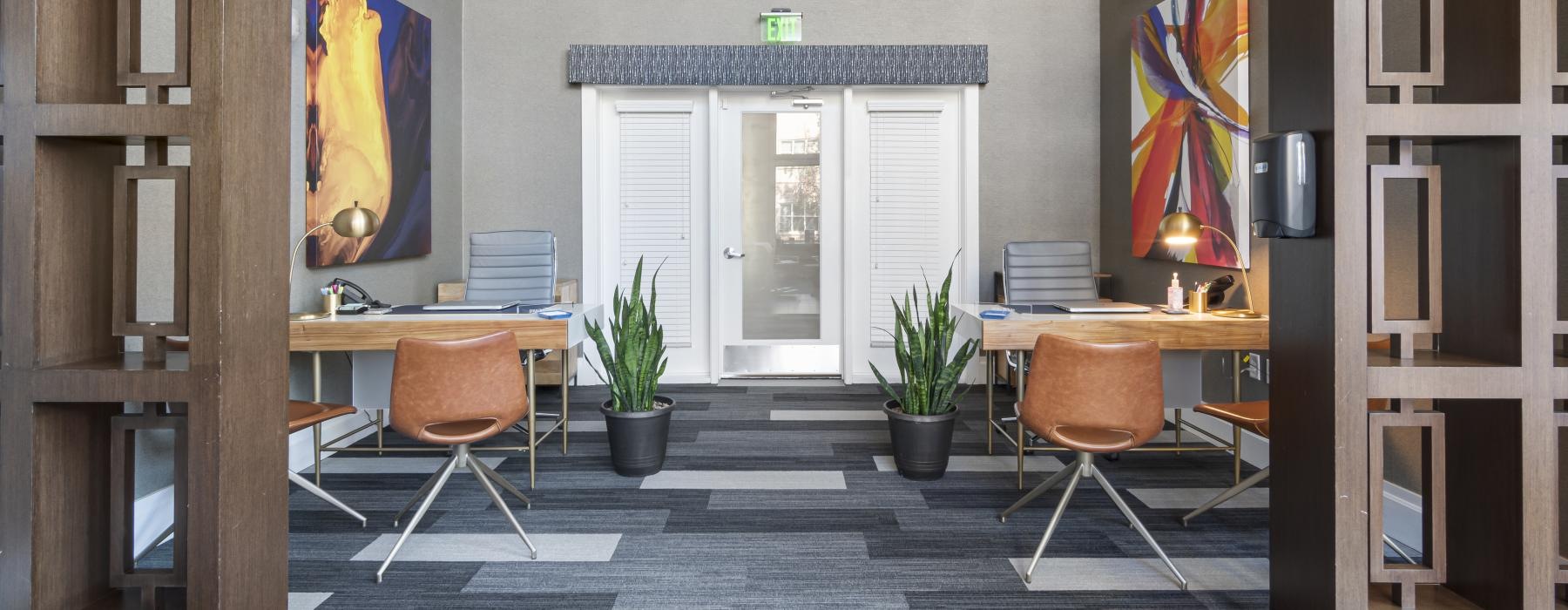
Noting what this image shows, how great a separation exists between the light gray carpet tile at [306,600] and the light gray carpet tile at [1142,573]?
6.56 ft

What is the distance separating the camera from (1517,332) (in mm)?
1385

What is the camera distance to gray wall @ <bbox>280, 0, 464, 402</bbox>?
386 cm

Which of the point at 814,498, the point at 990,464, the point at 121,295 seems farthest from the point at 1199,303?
the point at 121,295

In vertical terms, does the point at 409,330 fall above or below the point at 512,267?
below

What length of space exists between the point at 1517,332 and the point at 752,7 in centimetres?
515

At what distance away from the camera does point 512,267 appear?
171 inches

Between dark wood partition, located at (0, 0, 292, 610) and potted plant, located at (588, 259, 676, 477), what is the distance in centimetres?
199

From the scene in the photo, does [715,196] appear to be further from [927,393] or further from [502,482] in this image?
[502,482]

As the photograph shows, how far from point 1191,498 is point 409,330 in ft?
10.0

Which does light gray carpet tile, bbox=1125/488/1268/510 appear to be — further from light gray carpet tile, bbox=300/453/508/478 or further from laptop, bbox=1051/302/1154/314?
light gray carpet tile, bbox=300/453/508/478

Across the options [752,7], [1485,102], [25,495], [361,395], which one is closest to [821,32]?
[752,7]

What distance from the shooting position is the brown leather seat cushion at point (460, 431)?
2.73 meters

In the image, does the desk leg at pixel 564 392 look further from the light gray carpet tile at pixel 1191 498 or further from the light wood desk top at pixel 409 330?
the light gray carpet tile at pixel 1191 498

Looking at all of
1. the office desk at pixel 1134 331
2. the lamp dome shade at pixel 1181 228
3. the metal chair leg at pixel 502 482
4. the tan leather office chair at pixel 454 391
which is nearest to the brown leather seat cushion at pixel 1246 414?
the office desk at pixel 1134 331
